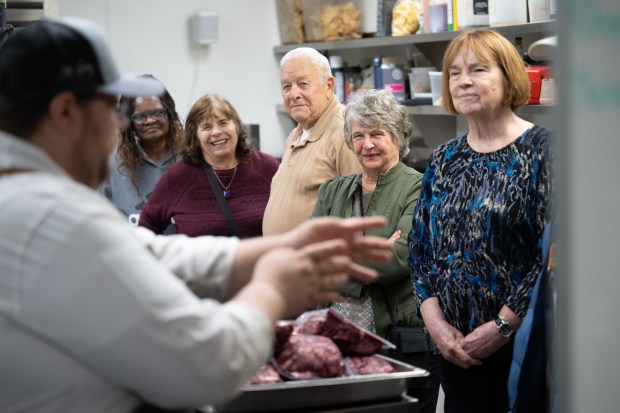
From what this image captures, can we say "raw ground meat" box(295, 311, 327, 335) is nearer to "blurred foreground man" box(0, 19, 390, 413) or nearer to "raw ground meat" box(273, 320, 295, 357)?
"raw ground meat" box(273, 320, 295, 357)

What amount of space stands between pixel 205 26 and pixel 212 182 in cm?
266

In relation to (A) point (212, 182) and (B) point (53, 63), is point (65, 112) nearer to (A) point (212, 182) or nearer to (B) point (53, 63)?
(B) point (53, 63)

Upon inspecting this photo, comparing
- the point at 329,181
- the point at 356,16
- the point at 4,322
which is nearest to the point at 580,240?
the point at 4,322

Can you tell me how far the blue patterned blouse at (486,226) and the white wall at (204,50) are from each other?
3658 millimetres

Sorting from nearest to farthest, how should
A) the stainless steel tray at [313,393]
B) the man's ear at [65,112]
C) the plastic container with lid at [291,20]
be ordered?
the man's ear at [65,112], the stainless steel tray at [313,393], the plastic container with lid at [291,20]

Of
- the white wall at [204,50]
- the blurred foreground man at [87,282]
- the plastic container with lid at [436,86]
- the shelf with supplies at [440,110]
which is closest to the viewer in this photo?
→ the blurred foreground man at [87,282]

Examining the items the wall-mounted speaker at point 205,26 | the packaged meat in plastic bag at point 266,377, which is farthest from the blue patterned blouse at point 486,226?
the wall-mounted speaker at point 205,26

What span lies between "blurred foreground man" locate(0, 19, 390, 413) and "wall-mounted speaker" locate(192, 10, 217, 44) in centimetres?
472

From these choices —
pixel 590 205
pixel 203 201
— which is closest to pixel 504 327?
pixel 590 205

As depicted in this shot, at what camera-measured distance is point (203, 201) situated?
359 cm

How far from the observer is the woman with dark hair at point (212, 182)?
11.7 feet

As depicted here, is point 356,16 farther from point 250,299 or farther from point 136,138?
point 250,299

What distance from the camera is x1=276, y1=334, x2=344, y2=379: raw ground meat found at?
6.14 ft

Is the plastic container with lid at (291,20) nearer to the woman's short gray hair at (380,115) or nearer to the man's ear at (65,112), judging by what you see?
the woman's short gray hair at (380,115)
